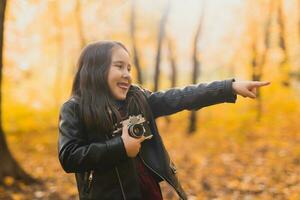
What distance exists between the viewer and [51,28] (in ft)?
77.1

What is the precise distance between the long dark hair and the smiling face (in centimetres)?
3

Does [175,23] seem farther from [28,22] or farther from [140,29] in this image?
[28,22]

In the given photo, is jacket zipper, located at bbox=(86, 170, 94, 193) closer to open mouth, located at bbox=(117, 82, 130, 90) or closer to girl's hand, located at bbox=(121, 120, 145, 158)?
girl's hand, located at bbox=(121, 120, 145, 158)

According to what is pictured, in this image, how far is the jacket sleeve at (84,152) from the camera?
2508 mm

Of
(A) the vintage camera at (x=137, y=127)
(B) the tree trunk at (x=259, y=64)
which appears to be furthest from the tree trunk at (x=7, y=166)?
(B) the tree trunk at (x=259, y=64)

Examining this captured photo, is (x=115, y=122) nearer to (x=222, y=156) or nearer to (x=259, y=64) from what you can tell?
(x=222, y=156)

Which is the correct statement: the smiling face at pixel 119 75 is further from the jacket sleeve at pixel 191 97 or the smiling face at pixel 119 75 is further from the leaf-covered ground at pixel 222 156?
the leaf-covered ground at pixel 222 156

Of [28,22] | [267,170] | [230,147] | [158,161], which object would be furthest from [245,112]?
[158,161]

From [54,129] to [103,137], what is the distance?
693 inches

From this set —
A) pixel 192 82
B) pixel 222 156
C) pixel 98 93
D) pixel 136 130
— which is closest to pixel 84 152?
pixel 136 130

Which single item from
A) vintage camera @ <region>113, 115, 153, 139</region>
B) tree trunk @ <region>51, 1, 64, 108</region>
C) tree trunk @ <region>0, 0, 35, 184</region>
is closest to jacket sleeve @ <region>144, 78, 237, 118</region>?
vintage camera @ <region>113, 115, 153, 139</region>

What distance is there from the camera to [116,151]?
2.51m

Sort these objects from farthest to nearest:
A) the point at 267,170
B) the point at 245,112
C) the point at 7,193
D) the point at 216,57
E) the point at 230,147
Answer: the point at 216,57 → the point at 245,112 → the point at 230,147 → the point at 267,170 → the point at 7,193

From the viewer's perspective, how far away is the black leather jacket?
2525 millimetres
